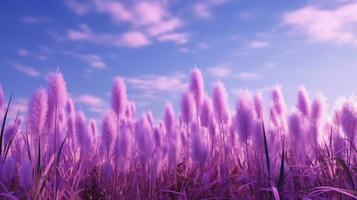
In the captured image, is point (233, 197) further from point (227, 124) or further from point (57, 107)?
point (227, 124)

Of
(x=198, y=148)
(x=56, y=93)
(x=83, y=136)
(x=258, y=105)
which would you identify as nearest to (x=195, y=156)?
(x=198, y=148)

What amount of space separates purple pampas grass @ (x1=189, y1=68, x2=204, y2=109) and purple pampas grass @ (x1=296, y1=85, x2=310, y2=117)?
4.53ft

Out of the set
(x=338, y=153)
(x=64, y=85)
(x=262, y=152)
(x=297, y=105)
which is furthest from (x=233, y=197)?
(x=297, y=105)

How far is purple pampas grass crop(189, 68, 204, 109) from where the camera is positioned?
6.47 meters

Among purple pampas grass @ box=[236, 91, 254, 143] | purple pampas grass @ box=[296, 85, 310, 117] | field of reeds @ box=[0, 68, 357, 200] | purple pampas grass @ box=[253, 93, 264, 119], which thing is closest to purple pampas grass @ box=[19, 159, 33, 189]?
field of reeds @ box=[0, 68, 357, 200]

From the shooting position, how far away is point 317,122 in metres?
5.70

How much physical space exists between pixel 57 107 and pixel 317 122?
10.7 feet

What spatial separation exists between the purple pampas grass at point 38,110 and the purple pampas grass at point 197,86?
2.65 m

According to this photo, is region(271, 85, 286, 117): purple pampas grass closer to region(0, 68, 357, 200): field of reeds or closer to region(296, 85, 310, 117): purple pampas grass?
region(0, 68, 357, 200): field of reeds

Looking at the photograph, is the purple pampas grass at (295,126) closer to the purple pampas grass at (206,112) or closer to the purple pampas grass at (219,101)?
the purple pampas grass at (219,101)

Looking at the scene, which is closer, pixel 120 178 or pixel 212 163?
pixel 120 178

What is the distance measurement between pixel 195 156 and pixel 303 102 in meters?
2.20

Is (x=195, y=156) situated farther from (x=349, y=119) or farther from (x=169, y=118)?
(x=169, y=118)

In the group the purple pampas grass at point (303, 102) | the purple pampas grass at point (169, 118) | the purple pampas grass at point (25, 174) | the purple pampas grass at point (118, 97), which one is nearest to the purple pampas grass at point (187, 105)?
the purple pampas grass at point (169, 118)
